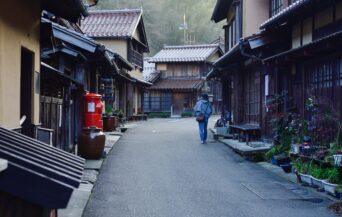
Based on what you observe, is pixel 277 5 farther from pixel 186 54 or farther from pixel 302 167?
pixel 186 54

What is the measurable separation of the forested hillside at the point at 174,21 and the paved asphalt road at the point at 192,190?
52.6m

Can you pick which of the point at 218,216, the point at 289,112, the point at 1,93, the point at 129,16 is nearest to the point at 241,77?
the point at 289,112

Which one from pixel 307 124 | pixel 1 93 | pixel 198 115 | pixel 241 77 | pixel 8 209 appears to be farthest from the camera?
pixel 241 77

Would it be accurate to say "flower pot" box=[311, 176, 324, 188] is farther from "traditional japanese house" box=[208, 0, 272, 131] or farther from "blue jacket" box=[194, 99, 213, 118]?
"blue jacket" box=[194, 99, 213, 118]

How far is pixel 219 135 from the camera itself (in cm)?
2086

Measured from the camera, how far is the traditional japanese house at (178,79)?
157 ft

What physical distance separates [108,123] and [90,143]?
10053 mm

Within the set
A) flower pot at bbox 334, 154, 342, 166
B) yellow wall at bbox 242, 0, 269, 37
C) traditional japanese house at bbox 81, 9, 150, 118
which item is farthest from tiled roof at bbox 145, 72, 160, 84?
flower pot at bbox 334, 154, 342, 166

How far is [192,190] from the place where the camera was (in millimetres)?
9414

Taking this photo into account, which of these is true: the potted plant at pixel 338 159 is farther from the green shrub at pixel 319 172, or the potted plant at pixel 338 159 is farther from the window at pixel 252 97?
the window at pixel 252 97

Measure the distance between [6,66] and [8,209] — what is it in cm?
389

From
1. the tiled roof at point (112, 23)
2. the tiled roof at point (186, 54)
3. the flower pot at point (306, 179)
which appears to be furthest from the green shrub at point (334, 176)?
the tiled roof at point (186, 54)

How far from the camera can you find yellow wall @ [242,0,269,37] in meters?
19.0

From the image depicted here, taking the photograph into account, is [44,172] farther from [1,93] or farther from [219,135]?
[219,135]
